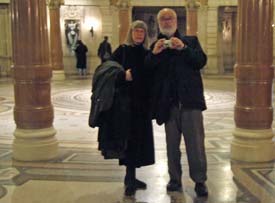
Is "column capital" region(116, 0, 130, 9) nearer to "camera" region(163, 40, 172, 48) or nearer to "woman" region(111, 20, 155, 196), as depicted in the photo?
"woman" region(111, 20, 155, 196)

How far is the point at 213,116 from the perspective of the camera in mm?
9828

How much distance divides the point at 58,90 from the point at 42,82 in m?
8.66

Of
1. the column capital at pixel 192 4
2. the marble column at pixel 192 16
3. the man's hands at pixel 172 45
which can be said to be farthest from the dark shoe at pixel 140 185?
the column capital at pixel 192 4

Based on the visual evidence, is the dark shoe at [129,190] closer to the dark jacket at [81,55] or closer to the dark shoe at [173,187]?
the dark shoe at [173,187]

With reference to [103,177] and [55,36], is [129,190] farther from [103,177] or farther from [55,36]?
[55,36]

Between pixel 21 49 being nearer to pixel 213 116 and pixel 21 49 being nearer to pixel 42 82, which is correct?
pixel 42 82

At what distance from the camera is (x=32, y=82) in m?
6.05

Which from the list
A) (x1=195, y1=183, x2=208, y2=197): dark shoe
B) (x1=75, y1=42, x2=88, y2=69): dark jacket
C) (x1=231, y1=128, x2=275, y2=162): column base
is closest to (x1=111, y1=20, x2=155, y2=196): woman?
(x1=195, y1=183, x2=208, y2=197): dark shoe

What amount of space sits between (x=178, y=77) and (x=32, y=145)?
95.3 inches

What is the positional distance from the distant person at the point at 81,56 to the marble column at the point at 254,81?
14.5 meters

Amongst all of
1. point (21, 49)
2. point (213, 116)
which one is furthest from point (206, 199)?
point (213, 116)

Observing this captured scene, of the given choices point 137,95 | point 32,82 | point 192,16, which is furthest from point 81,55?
point 137,95

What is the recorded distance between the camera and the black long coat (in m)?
4.65

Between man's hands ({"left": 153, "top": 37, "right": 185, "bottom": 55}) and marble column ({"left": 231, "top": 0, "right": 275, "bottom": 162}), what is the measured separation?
1.74 meters
